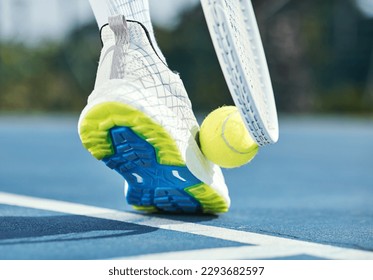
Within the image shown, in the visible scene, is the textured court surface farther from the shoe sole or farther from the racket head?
the racket head

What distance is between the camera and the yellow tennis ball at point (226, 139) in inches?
89.3

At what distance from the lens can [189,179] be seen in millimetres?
2223

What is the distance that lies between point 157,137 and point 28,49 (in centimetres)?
1232

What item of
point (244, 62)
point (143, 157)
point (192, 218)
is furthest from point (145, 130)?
point (192, 218)

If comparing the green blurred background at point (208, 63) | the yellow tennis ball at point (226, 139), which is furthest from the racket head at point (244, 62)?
the green blurred background at point (208, 63)

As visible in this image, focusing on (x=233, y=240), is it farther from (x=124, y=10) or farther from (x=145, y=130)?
(x=124, y=10)

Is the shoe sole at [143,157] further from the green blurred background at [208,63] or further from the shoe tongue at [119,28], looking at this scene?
the green blurred background at [208,63]

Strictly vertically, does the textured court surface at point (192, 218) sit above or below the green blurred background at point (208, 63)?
below

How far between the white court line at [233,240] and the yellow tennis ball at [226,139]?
0.21 m

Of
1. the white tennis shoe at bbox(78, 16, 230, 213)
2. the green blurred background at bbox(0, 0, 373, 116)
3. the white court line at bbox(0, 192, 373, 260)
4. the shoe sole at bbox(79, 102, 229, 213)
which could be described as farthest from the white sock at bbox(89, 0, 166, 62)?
the green blurred background at bbox(0, 0, 373, 116)

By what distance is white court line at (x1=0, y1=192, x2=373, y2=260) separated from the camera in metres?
1.79

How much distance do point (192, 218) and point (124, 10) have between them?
630 mm

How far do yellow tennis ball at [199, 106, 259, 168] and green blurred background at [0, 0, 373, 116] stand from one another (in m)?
11.1
